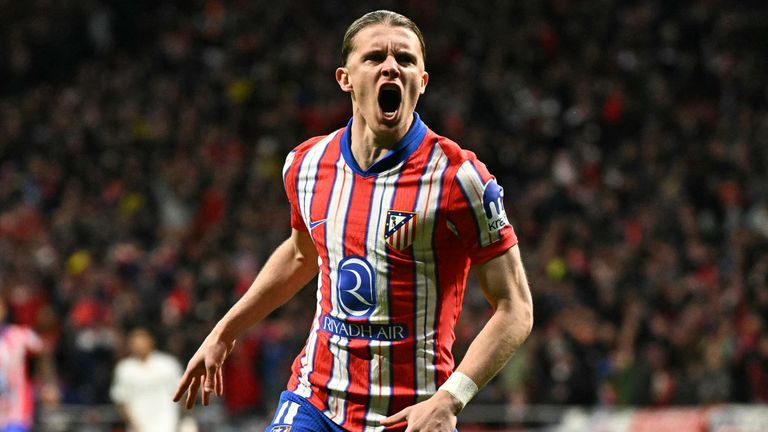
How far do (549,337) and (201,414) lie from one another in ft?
12.6

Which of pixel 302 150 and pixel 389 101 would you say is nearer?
pixel 389 101

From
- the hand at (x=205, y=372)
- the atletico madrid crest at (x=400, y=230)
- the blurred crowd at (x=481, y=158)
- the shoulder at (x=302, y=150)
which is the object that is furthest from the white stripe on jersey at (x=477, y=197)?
the blurred crowd at (x=481, y=158)

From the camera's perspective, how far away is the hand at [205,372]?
4.53 meters

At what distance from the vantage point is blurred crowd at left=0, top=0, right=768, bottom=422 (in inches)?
512

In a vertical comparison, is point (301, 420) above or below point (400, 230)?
below

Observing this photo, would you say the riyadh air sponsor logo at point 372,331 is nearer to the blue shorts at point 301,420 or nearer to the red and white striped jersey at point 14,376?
the blue shorts at point 301,420

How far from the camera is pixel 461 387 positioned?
3.93 meters

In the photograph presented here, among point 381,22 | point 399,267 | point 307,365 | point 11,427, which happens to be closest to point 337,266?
point 399,267

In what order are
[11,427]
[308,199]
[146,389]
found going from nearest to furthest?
[308,199]
[11,427]
[146,389]

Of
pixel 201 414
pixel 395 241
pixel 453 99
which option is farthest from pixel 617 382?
pixel 395 241

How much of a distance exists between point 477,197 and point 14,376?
841cm

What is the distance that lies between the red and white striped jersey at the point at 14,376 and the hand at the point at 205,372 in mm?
7325

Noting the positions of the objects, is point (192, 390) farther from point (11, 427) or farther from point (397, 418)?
point (11, 427)

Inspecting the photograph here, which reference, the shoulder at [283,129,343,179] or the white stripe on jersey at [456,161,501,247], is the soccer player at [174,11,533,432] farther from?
the shoulder at [283,129,343,179]
